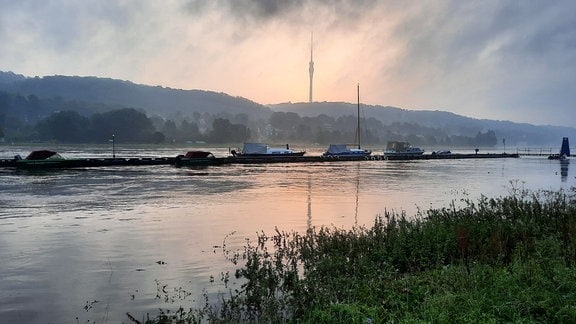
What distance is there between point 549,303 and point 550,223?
11.0 metres

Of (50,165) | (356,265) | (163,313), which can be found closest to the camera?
(163,313)

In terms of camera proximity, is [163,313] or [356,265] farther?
[356,265]

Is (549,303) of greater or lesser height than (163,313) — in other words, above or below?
above

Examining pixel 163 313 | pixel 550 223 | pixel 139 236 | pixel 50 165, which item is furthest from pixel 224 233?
pixel 50 165

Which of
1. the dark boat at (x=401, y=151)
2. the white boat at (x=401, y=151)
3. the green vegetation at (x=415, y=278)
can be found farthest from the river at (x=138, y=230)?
the white boat at (x=401, y=151)

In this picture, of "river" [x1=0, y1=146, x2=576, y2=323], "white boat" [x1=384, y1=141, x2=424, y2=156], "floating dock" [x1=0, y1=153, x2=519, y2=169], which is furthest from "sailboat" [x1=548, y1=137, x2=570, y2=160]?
"river" [x1=0, y1=146, x2=576, y2=323]

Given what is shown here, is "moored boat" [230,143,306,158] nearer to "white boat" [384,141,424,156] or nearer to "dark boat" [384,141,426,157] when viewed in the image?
"dark boat" [384,141,426,157]

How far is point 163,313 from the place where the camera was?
12.6 m

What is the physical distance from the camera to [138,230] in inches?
988

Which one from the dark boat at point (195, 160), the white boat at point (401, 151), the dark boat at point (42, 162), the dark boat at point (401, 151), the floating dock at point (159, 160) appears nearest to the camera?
the dark boat at point (42, 162)

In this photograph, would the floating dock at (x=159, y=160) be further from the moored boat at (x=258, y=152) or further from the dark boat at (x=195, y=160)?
the dark boat at (x=195, y=160)

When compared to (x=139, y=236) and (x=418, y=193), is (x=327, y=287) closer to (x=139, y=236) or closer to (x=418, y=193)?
(x=139, y=236)

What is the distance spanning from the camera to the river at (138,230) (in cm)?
1430

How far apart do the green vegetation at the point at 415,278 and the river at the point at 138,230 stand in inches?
89.6
